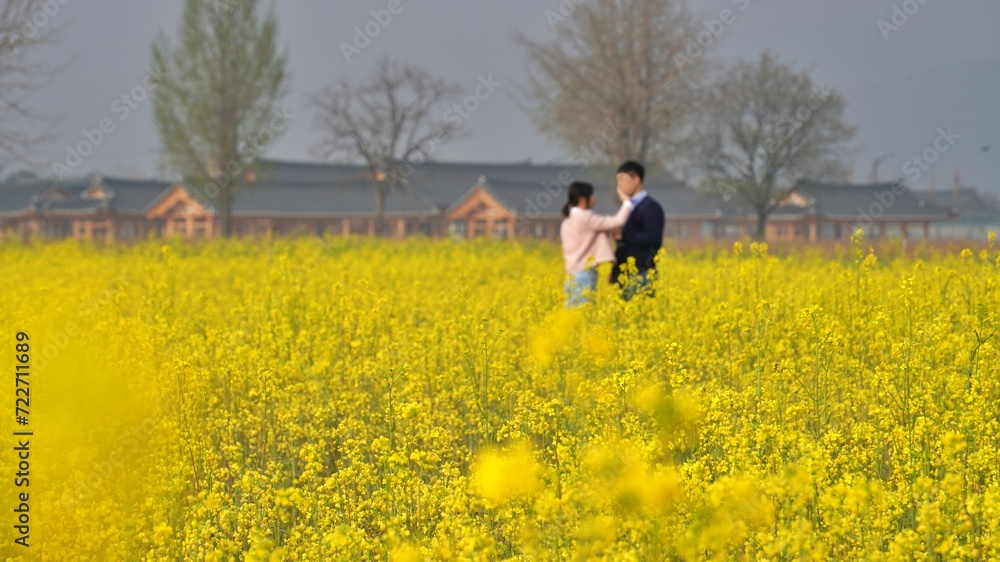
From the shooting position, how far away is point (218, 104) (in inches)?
1438

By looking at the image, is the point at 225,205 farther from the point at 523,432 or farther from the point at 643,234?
the point at 523,432

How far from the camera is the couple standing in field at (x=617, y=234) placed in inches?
302

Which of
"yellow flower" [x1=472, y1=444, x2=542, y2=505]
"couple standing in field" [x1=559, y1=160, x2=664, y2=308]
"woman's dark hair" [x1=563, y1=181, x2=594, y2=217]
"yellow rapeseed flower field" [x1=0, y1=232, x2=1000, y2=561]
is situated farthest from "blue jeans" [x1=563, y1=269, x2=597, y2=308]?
"yellow flower" [x1=472, y1=444, x2=542, y2=505]

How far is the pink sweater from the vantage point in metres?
7.92

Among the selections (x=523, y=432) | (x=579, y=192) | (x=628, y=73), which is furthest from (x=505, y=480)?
(x=628, y=73)

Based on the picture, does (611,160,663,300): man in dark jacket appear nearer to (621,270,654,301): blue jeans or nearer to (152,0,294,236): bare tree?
(621,270,654,301): blue jeans

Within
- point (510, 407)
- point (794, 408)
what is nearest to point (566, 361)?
point (510, 407)

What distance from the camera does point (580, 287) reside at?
7594mm

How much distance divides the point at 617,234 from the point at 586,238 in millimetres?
310

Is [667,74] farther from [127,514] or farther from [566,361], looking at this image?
[127,514]

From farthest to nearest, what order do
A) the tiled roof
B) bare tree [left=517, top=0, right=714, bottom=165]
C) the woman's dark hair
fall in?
the tiled roof < bare tree [left=517, top=0, right=714, bottom=165] < the woman's dark hair

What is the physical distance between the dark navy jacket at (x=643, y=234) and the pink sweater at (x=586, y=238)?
0.14 metres

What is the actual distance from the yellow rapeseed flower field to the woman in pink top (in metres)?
0.75

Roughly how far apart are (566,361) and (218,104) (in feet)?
111
